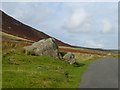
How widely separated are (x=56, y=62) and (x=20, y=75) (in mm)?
13748

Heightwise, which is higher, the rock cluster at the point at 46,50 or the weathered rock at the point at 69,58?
the rock cluster at the point at 46,50

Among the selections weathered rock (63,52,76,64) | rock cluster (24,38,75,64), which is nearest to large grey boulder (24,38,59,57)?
rock cluster (24,38,75,64)

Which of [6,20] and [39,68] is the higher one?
[6,20]

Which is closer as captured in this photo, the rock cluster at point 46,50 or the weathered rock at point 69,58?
the weathered rock at point 69,58

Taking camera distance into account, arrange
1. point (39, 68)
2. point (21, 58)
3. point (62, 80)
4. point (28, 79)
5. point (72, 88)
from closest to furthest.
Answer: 1. point (72, 88)
2. point (28, 79)
3. point (62, 80)
4. point (39, 68)
5. point (21, 58)

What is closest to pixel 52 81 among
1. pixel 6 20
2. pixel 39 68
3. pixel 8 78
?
pixel 8 78

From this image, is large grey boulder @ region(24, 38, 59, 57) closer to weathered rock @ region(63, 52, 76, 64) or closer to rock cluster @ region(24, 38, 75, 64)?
rock cluster @ region(24, 38, 75, 64)

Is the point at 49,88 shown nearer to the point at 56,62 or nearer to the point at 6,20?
the point at 56,62

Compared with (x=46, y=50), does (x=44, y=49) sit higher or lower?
higher

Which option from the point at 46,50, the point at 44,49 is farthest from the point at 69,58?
the point at 44,49

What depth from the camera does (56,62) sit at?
39406mm

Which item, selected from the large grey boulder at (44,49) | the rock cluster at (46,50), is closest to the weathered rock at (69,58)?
the rock cluster at (46,50)

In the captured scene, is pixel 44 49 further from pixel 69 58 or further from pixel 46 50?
pixel 69 58

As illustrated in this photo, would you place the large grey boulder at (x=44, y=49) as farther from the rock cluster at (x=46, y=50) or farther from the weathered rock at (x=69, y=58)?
the weathered rock at (x=69, y=58)
